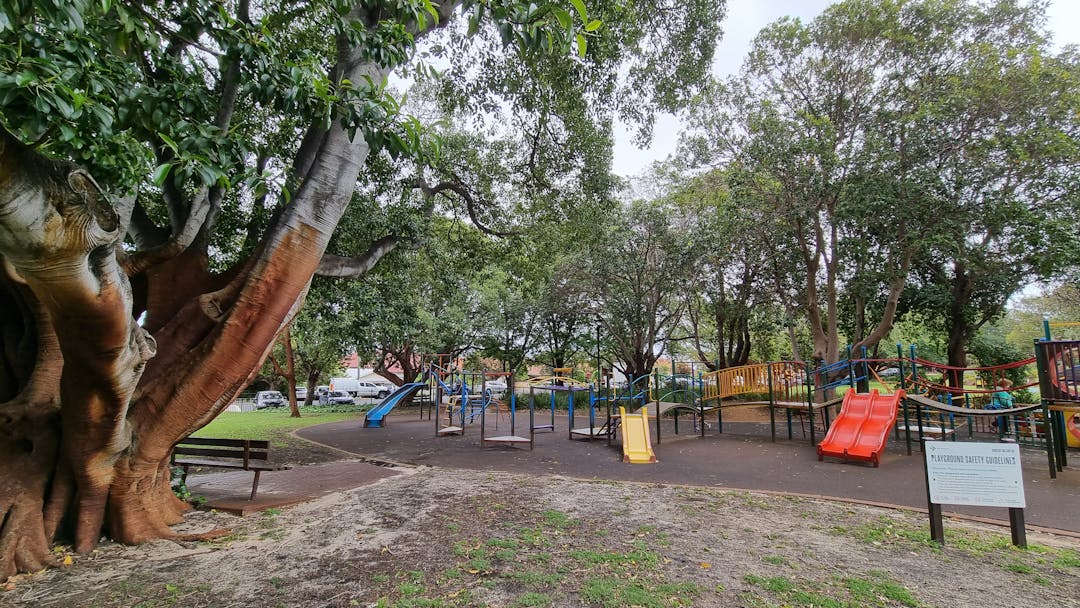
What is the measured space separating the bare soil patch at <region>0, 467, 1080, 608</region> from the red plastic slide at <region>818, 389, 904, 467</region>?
129 inches

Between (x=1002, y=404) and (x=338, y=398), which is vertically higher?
(x=1002, y=404)

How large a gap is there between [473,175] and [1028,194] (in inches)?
488

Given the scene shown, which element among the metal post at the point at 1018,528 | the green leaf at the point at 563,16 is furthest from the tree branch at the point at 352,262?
the metal post at the point at 1018,528

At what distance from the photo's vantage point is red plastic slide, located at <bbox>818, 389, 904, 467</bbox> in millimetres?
8352

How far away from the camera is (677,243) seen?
18359mm

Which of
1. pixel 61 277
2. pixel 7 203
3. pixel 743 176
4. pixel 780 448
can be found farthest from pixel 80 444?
pixel 743 176

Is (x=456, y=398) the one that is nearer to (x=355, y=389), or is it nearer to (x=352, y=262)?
(x=352, y=262)

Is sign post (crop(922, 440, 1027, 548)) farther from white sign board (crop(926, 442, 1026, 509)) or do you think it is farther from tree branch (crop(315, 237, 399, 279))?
tree branch (crop(315, 237, 399, 279))

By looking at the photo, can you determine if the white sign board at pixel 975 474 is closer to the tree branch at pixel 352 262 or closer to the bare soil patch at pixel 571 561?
the bare soil patch at pixel 571 561

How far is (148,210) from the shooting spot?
7.26m

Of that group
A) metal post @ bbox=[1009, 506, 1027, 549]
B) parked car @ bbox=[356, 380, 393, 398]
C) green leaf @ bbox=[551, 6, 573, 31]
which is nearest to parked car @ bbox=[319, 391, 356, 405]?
parked car @ bbox=[356, 380, 393, 398]

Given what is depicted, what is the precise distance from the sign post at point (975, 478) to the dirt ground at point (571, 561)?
258mm

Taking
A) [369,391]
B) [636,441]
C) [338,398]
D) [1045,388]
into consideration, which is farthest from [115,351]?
[369,391]

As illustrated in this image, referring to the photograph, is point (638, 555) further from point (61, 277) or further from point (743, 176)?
point (743, 176)
